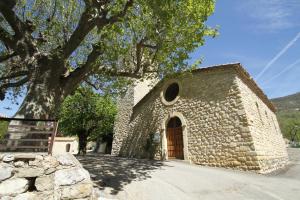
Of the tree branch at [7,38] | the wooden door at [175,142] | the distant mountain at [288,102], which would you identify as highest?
the distant mountain at [288,102]

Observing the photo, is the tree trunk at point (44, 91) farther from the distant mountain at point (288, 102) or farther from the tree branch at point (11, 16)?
the distant mountain at point (288, 102)

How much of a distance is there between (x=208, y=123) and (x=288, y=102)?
13565cm

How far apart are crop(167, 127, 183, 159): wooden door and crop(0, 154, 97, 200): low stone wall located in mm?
8968

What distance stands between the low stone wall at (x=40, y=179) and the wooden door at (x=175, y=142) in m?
8.97

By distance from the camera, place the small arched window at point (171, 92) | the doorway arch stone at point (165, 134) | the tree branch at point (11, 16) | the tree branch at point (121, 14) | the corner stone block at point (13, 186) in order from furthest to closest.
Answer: the small arched window at point (171, 92) → the doorway arch stone at point (165, 134) → the tree branch at point (121, 14) → the tree branch at point (11, 16) → the corner stone block at point (13, 186)

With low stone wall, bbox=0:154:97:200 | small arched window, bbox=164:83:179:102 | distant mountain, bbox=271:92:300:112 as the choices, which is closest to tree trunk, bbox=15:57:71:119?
low stone wall, bbox=0:154:97:200

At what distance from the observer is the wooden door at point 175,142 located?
13078mm

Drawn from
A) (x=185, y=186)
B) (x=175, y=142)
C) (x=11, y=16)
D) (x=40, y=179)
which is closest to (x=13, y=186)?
(x=40, y=179)

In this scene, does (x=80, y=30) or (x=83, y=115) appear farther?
(x=83, y=115)

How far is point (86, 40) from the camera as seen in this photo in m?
11.7

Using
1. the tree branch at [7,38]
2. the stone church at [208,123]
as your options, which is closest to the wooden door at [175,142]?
the stone church at [208,123]

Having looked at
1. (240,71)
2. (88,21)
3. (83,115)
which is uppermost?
(240,71)

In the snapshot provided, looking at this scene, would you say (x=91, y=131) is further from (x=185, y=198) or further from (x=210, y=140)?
(x=185, y=198)

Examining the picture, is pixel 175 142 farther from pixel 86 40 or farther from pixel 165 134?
pixel 86 40
